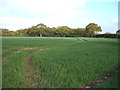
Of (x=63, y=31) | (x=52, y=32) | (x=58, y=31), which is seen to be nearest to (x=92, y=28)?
(x=63, y=31)

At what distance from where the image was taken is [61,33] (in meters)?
51.3

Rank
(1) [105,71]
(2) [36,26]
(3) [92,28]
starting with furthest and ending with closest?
(2) [36,26], (3) [92,28], (1) [105,71]

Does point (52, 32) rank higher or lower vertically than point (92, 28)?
lower

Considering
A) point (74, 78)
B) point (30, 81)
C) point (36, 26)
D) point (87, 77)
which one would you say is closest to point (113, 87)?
point (87, 77)

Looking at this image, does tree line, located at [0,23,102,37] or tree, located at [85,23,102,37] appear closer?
tree, located at [85,23,102,37]

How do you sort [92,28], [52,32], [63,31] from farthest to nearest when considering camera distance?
[52,32] < [63,31] < [92,28]

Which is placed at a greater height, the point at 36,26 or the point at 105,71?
the point at 36,26

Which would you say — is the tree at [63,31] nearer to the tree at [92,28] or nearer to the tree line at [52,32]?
the tree line at [52,32]

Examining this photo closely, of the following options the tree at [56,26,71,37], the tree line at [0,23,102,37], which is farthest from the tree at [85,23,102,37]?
the tree at [56,26,71,37]

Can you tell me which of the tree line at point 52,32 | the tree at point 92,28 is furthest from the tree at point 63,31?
the tree at point 92,28

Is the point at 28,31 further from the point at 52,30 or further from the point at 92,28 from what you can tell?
the point at 92,28

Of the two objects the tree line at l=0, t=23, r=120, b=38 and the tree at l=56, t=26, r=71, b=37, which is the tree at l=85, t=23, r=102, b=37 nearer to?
the tree line at l=0, t=23, r=120, b=38

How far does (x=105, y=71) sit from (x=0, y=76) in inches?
130

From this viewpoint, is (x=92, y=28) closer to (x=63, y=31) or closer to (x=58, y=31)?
(x=63, y=31)
